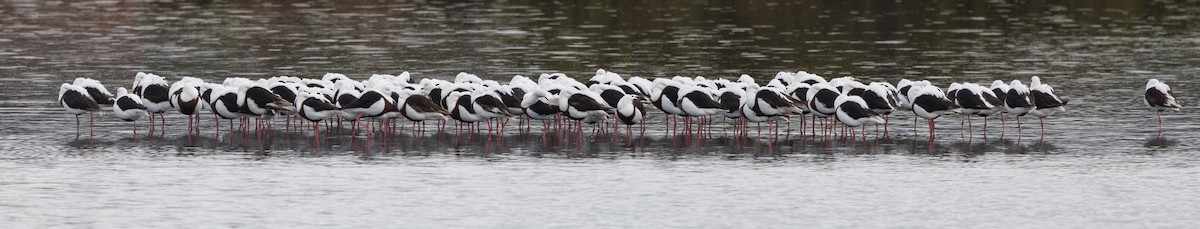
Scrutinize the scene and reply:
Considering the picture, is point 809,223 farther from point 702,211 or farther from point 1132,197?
point 1132,197

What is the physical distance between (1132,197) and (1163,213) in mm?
989

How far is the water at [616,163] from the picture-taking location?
16906 mm

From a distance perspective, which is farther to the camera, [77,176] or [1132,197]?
[77,176]

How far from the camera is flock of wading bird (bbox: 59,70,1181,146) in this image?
2275 centimetres

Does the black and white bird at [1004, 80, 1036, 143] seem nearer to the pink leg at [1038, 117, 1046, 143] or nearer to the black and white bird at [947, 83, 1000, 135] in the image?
the black and white bird at [947, 83, 1000, 135]

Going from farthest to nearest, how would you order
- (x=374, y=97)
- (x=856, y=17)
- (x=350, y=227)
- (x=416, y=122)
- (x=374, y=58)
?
(x=856, y=17), (x=374, y=58), (x=416, y=122), (x=374, y=97), (x=350, y=227)

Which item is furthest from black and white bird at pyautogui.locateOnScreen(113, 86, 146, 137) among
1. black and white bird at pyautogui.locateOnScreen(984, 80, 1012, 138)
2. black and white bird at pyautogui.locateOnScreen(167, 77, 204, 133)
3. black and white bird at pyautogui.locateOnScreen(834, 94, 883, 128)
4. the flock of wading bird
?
black and white bird at pyautogui.locateOnScreen(984, 80, 1012, 138)

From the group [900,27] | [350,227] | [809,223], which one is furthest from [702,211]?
[900,27]

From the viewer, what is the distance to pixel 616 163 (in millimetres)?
20609

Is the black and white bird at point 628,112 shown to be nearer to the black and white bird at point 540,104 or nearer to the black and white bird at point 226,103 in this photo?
the black and white bird at point 540,104

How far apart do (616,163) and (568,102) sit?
2223 mm

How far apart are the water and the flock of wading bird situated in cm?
36

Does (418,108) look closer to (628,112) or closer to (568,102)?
(568,102)

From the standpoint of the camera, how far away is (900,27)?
5069cm
